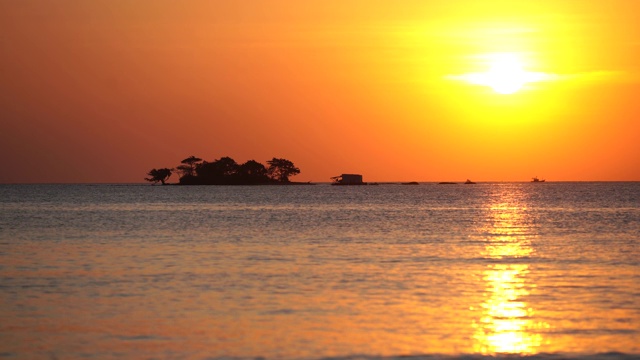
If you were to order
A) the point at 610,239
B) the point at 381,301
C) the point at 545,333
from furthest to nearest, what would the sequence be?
the point at 610,239 < the point at 381,301 < the point at 545,333

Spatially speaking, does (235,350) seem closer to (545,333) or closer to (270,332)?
(270,332)

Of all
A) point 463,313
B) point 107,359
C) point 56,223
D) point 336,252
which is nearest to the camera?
point 107,359

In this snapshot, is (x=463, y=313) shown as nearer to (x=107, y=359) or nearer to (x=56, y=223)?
(x=107, y=359)

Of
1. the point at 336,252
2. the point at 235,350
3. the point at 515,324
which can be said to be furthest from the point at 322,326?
the point at 336,252

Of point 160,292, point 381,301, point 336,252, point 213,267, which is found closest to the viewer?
point 381,301

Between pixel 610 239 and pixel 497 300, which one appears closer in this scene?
pixel 497 300

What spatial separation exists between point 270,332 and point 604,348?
788 cm

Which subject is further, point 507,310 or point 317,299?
point 317,299

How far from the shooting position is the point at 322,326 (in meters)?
22.3

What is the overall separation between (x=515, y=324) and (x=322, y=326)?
5017 mm

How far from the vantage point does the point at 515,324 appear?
22.6m

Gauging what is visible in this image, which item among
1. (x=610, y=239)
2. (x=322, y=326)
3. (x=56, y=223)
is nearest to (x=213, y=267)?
(x=322, y=326)

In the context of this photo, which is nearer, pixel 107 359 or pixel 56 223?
pixel 107 359

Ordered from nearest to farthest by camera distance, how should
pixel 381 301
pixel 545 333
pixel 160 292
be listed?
1. pixel 545 333
2. pixel 381 301
3. pixel 160 292
